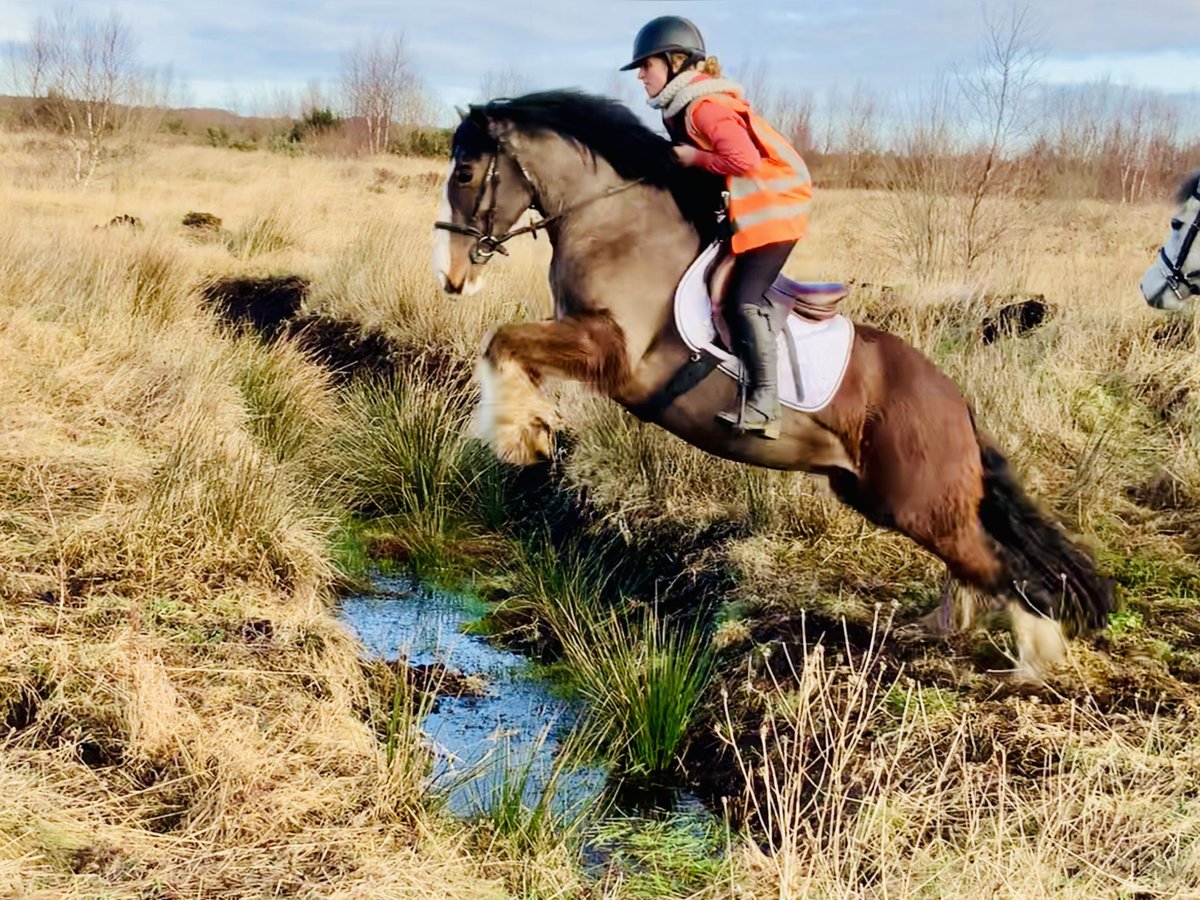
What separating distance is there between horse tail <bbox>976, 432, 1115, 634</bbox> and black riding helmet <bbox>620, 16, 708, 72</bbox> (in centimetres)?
208

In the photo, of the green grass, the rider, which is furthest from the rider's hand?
the green grass

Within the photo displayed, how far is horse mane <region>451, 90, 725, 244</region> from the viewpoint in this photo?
461 centimetres

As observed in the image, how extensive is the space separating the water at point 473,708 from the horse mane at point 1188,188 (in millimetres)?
4215

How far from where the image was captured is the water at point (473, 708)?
172 inches

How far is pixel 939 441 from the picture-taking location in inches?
182

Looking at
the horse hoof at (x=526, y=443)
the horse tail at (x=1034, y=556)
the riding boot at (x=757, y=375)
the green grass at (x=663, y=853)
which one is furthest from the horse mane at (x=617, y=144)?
the green grass at (x=663, y=853)

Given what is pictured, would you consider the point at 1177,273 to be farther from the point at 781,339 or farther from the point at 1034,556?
the point at 781,339

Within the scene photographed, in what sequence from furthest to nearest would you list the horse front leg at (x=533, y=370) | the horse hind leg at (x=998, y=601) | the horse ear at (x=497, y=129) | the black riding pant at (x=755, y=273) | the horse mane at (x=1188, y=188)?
the horse mane at (x=1188, y=188) → the horse hind leg at (x=998, y=601) → the horse ear at (x=497, y=129) → the black riding pant at (x=755, y=273) → the horse front leg at (x=533, y=370)

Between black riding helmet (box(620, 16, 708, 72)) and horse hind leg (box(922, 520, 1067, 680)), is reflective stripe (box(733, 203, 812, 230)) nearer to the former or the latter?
black riding helmet (box(620, 16, 708, 72))

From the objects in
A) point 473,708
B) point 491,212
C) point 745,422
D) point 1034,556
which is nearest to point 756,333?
point 745,422

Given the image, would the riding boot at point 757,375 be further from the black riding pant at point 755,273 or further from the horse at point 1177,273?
the horse at point 1177,273

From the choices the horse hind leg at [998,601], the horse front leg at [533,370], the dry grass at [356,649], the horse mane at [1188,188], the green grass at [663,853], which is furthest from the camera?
the horse mane at [1188,188]

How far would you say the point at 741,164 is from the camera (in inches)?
165

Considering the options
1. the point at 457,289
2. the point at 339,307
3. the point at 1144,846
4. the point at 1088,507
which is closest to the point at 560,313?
the point at 457,289
